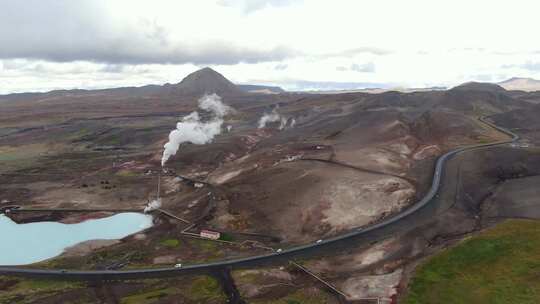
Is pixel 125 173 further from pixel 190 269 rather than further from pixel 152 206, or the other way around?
pixel 190 269

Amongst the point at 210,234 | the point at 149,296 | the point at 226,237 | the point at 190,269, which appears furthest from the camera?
the point at 210,234

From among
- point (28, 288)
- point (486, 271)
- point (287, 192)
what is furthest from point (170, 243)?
point (486, 271)

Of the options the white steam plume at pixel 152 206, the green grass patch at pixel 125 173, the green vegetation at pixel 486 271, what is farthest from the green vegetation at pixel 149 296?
the green grass patch at pixel 125 173

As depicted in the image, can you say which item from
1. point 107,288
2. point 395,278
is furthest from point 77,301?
point 395,278

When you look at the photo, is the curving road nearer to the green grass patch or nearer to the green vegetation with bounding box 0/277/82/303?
the green vegetation with bounding box 0/277/82/303

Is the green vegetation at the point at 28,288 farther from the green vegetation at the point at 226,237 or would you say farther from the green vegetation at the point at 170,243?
the green vegetation at the point at 226,237
